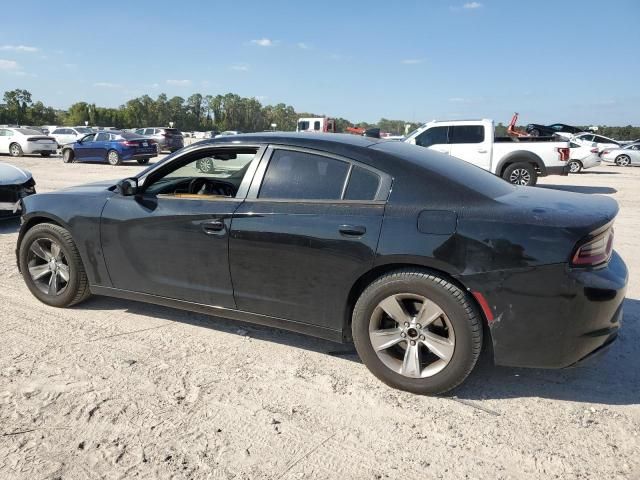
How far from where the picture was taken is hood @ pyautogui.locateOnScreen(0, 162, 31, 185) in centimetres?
736

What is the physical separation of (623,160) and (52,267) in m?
26.6

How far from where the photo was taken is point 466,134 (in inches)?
516

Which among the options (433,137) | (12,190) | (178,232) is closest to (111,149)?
(433,137)

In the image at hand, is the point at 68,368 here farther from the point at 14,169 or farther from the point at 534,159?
the point at 534,159

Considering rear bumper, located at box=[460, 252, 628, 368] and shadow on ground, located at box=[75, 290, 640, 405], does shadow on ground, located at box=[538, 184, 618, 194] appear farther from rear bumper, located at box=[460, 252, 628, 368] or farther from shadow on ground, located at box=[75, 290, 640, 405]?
rear bumper, located at box=[460, 252, 628, 368]

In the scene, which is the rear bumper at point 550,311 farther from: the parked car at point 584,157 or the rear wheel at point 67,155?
the rear wheel at point 67,155

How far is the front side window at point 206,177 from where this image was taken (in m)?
3.78

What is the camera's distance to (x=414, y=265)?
299 cm

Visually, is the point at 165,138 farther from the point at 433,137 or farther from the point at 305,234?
the point at 305,234

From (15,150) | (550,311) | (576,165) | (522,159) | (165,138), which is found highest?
(165,138)

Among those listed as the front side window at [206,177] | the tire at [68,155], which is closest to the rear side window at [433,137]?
the front side window at [206,177]

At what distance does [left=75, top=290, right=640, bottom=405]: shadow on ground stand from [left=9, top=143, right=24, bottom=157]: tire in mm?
23878

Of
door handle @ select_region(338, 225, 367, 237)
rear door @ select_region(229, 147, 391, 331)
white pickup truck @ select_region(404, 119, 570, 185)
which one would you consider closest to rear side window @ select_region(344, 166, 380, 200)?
rear door @ select_region(229, 147, 391, 331)

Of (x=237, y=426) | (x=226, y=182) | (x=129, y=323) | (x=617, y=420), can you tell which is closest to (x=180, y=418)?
(x=237, y=426)
